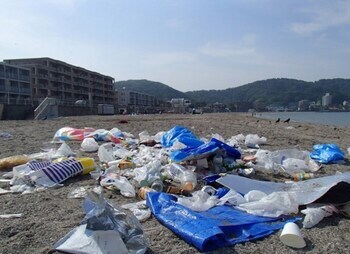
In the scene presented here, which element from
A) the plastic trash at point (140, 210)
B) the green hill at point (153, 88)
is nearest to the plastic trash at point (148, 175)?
the plastic trash at point (140, 210)

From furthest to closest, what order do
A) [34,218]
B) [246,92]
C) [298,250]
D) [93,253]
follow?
[246,92], [34,218], [298,250], [93,253]

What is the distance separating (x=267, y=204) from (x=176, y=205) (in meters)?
0.92

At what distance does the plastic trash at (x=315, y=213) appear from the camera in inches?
112

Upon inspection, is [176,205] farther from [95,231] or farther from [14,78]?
[14,78]

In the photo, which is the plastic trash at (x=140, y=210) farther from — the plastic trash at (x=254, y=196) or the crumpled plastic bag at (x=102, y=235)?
the plastic trash at (x=254, y=196)

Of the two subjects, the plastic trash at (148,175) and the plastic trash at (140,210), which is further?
the plastic trash at (148,175)

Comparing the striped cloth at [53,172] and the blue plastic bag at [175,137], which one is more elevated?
the blue plastic bag at [175,137]

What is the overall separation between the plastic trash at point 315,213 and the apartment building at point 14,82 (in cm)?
5201

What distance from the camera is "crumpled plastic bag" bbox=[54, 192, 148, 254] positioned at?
220 cm

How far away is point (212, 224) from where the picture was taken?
8.86ft

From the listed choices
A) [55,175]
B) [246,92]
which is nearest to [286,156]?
[55,175]

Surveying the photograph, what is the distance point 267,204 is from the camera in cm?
319

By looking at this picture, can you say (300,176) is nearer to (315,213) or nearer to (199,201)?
(315,213)

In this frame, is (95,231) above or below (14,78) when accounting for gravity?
below
